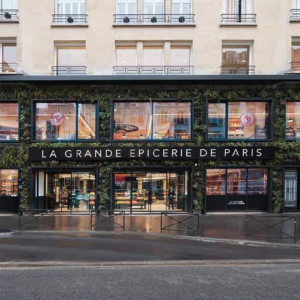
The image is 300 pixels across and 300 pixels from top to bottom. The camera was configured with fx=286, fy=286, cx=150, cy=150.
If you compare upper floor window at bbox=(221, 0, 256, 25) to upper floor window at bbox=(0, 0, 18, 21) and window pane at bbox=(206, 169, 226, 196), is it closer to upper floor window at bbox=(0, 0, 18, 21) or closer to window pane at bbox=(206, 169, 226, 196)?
window pane at bbox=(206, 169, 226, 196)

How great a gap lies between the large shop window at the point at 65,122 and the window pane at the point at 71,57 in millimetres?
2357

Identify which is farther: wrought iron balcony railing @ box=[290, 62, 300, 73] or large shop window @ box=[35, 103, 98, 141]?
wrought iron balcony railing @ box=[290, 62, 300, 73]

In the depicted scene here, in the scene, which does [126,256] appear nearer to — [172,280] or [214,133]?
[172,280]

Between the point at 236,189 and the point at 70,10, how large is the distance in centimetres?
1336

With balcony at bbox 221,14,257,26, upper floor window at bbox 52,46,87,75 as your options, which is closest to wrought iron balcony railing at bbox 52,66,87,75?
upper floor window at bbox 52,46,87,75

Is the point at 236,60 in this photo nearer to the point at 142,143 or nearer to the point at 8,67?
the point at 142,143

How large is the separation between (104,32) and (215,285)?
1374 cm

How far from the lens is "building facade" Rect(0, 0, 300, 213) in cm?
1520

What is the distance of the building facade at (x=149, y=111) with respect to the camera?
1520 cm

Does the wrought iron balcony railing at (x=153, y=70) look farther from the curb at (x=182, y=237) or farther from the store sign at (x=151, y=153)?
the curb at (x=182, y=237)

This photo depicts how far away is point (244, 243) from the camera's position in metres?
9.49

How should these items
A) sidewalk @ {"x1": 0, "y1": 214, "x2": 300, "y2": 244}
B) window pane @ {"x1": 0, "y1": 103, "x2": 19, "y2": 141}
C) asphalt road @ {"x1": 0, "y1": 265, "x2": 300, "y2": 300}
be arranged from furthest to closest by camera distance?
window pane @ {"x1": 0, "y1": 103, "x2": 19, "y2": 141}, sidewalk @ {"x1": 0, "y1": 214, "x2": 300, "y2": 244}, asphalt road @ {"x1": 0, "y1": 265, "x2": 300, "y2": 300}

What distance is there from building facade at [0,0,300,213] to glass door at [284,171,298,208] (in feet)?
0.18

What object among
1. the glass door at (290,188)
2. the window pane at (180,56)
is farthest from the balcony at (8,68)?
the glass door at (290,188)
